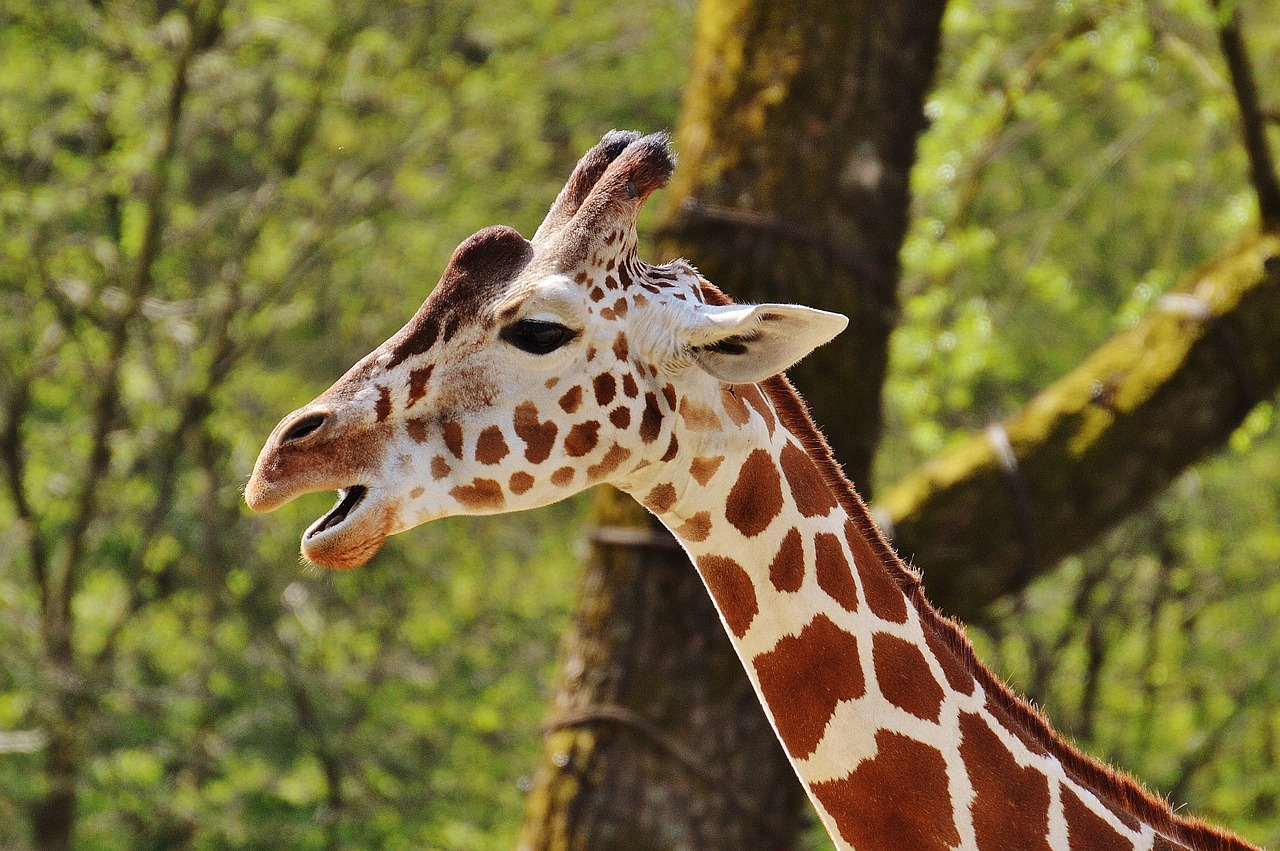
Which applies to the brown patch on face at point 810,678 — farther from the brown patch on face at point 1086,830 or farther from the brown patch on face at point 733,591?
the brown patch on face at point 1086,830

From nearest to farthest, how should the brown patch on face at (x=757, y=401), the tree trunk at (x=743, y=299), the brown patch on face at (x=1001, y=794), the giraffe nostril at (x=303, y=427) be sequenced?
the giraffe nostril at (x=303, y=427) < the brown patch on face at (x=1001, y=794) < the brown patch on face at (x=757, y=401) < the tree trunk at (x=743, y=299)

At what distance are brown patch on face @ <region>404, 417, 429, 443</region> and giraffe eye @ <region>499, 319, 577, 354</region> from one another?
0.24m

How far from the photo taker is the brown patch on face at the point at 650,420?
286 centimetres

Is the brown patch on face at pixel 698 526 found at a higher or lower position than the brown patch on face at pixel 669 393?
lower

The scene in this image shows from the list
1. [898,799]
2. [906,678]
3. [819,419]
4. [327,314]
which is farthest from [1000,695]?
[327,314]

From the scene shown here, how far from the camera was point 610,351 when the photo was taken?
2857 millimetres

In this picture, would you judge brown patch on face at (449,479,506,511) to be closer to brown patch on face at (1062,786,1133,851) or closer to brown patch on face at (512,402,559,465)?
brown patch on face at (512,402,559,465)

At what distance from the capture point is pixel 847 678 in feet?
9.54

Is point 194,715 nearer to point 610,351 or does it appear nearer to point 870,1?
point 870,1

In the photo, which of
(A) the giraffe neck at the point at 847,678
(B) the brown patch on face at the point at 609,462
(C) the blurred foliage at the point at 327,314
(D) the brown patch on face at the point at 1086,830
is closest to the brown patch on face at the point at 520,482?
(B) the brown patch on face at the point at 609,462

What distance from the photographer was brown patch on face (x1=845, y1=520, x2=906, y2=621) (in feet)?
9.82

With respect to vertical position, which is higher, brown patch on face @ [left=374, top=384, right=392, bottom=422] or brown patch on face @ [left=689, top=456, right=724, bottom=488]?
brown patch on face @ [left=374, top=384, right=392, bottom=422]

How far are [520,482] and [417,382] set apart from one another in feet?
0.97

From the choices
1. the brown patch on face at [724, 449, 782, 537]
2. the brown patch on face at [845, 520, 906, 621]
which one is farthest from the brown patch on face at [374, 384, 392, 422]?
the brown patch on face at [845, 520, 906, 621]
